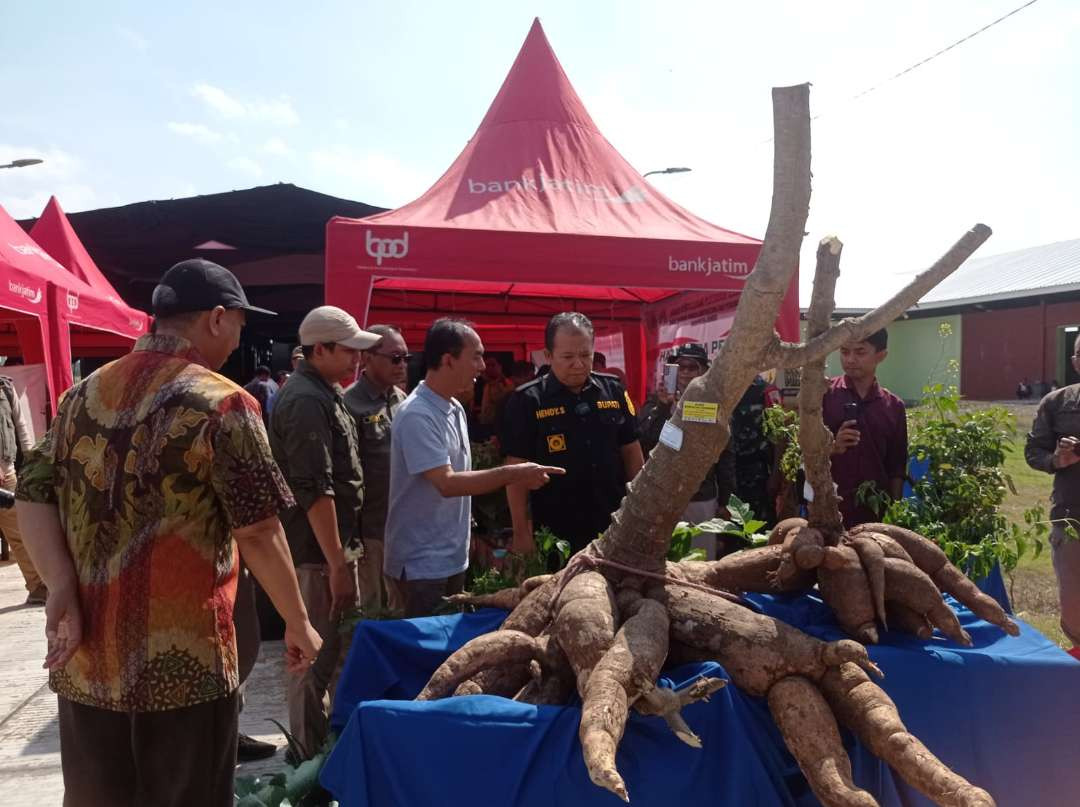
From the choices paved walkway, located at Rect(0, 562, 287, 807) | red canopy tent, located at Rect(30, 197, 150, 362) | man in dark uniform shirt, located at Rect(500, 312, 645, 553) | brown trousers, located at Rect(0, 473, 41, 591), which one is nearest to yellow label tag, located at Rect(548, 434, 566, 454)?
man in dark uniform shirt, located at Rect(500, 312, 645, 553)

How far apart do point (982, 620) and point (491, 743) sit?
57.5 inches

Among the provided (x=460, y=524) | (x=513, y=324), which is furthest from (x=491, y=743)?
(x=513, y=324)

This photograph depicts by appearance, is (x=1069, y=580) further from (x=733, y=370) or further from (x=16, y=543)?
(x=16, y=543)

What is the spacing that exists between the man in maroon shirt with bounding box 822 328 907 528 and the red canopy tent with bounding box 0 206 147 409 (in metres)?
5.77

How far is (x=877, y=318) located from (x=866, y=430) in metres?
1.43

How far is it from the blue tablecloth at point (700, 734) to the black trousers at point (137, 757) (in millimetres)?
361

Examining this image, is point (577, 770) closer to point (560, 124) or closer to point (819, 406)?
point (819, 406)

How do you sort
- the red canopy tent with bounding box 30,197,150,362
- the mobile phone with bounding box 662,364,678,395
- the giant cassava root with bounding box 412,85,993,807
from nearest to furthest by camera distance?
the giant cassava root with bounding box 412,85,993,807 → the mobile phone with bounding box 662,364,678,395 → the red canopy tent with bounding box 30,197,150,362

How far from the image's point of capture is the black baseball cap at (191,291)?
5.97 feet

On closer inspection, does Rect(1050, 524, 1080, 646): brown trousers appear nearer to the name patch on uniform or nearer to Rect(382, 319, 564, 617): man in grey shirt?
the name patch on uniform

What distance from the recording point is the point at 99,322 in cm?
739

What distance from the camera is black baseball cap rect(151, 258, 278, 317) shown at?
1.82m

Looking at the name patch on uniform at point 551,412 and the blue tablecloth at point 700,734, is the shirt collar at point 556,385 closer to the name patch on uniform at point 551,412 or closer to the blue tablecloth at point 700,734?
the name patch on uniform at point 551,412

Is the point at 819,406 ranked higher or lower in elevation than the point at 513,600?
higher
